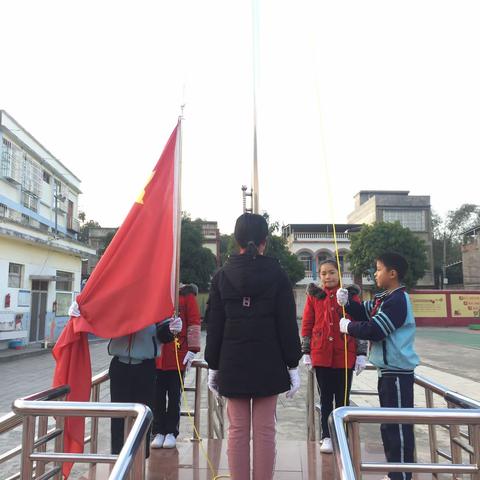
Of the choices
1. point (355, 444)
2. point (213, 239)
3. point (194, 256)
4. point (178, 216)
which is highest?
point (213, 239)

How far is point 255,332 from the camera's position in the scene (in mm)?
2664

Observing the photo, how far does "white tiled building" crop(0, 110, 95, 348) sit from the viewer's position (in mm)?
14492

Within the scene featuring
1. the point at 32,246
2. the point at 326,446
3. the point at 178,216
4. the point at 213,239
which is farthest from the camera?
the point at 213,239

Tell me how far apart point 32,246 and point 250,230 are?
1564 cm

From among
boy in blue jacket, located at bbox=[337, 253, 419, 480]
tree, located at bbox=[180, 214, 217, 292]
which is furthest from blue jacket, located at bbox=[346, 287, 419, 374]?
tree, located at bbox=[180, 214, 217, 292]

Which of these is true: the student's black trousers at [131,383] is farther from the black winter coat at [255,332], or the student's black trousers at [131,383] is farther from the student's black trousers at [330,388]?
the student's black trousers at [330,388]

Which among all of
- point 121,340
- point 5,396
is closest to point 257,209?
point 121,340

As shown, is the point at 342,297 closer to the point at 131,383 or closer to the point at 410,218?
the point at 131,383

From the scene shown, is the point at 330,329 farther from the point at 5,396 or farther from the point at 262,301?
the point at 5,396

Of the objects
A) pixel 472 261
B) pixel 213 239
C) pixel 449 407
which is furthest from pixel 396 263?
pixel 472 261

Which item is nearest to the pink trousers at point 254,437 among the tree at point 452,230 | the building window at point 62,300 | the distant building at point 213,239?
the building window at point 62,300

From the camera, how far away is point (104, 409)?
2.13 m

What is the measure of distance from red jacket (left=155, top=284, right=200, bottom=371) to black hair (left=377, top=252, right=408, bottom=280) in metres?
1.88

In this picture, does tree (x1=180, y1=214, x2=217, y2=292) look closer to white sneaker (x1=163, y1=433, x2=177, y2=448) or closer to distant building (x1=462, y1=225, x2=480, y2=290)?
white sneaker (x1=163, y1=433, x2=177, y2=448)
